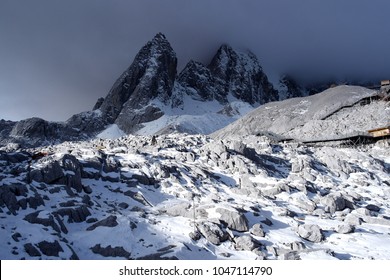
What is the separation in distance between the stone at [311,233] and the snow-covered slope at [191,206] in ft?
0.29

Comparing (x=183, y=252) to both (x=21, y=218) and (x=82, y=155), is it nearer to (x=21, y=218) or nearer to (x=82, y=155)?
(x=21, y=218)

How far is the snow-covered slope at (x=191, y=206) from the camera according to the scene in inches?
1214

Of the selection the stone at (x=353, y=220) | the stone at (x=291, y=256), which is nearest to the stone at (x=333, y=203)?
the stone at (x=353, y=220)

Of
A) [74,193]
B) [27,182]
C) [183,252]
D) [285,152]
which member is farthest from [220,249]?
[285,152]

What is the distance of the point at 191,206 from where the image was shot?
129 feet

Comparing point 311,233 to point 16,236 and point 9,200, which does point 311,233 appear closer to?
point 16,236

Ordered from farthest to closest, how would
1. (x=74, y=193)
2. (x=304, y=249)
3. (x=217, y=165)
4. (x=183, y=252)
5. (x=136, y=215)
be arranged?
(x=217, y=165), (x=74, y=193), (x=136, y=215), (x=304, y=249), (x=183, y=252)

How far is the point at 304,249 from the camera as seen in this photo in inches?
1259

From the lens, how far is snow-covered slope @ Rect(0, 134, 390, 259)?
3083cm

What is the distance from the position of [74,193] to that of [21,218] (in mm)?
7642

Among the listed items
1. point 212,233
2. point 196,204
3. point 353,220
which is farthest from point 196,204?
point 353,220

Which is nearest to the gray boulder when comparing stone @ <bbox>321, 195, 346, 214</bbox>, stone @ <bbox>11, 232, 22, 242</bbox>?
stone @ <bbox>11, 232, 22, 242</bbox>

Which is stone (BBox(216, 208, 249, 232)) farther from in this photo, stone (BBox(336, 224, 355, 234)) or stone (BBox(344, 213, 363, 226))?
A: stone (BBox(344, 213, 363, 226))

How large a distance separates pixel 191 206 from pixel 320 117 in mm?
73655
